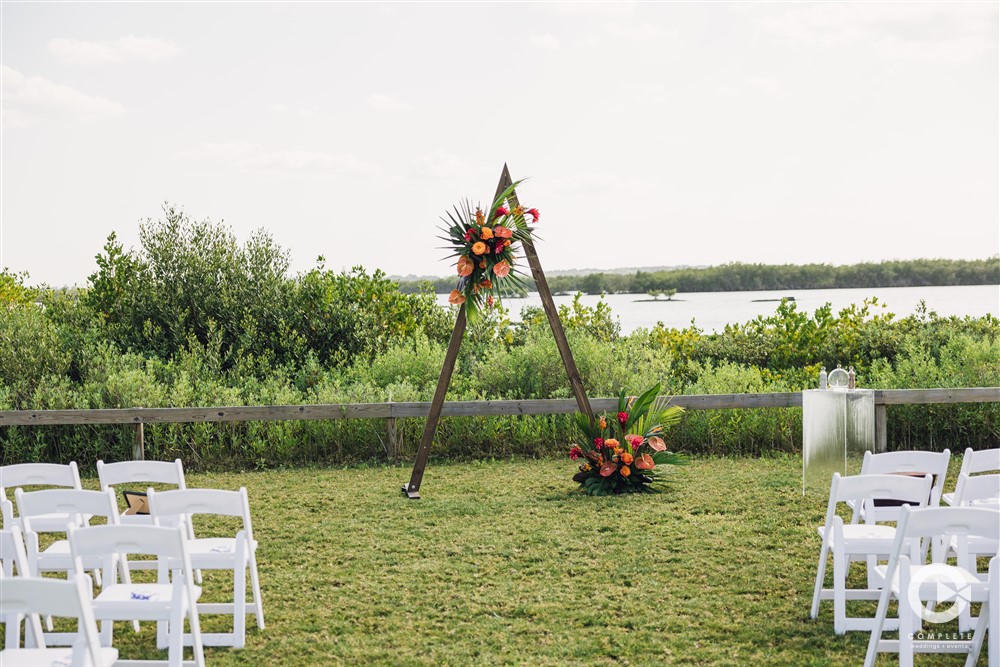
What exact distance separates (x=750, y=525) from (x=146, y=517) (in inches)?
158

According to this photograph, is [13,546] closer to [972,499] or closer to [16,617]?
[16,617]

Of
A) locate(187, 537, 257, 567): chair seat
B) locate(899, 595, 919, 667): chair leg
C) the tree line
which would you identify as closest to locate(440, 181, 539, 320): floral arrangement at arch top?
locate(187, 537, 257, 567): chair seat

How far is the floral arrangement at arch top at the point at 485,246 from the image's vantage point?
751 centimetres

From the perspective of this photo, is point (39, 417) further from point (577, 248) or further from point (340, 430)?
point (577, 248)

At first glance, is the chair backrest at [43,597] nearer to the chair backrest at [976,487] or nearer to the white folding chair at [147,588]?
the white folding chair at [147,588]

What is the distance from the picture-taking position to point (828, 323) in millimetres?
13445

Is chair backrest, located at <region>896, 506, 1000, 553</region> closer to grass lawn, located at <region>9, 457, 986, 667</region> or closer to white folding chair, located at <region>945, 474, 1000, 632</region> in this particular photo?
white folding chair, located at <region>945, 474, 1000, 632</region>

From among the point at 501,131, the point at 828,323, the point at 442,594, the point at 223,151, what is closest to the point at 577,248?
the point at 501,131

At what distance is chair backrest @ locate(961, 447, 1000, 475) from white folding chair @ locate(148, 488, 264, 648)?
368 centimetres

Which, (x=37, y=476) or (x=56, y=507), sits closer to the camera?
(x=56, y=507)

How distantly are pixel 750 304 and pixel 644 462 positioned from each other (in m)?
7.49

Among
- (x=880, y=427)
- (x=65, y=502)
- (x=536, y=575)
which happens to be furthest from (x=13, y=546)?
(x=880, y=427)

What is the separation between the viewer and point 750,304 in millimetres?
14719

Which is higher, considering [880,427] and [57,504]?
[57,504]
